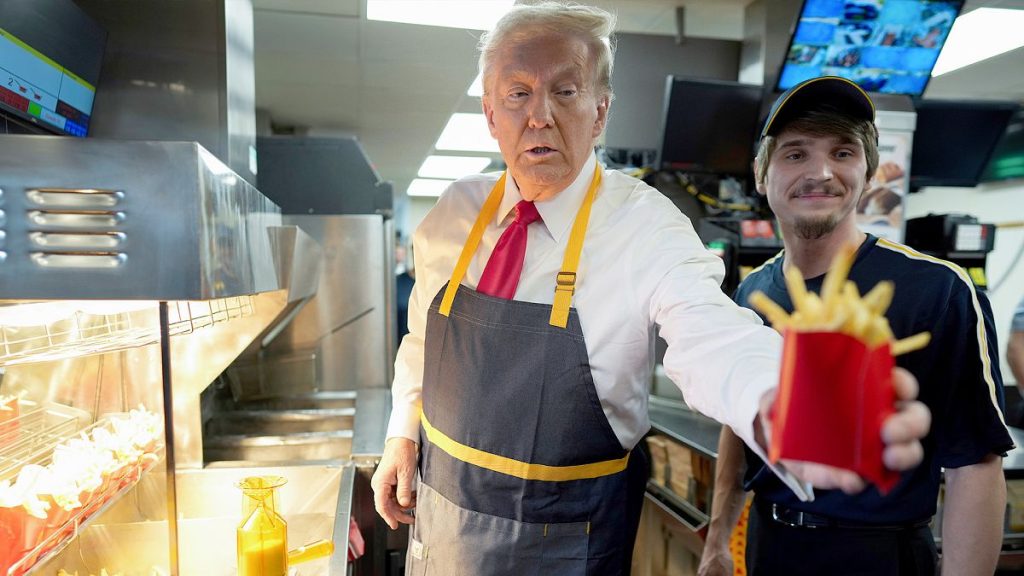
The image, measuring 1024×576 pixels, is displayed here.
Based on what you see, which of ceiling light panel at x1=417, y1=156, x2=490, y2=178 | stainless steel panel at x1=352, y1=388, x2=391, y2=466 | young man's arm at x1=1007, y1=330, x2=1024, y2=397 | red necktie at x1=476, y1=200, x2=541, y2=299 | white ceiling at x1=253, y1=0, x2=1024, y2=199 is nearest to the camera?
red necktie at x1=476, y1=200, x2=541, y2=299

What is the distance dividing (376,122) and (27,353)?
6.15 meters

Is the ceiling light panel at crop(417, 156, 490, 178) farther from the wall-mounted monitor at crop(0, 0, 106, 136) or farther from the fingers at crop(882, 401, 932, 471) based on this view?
the fingers at crop(882, 401, 932, 471)

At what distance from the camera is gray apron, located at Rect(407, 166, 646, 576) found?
119 cm

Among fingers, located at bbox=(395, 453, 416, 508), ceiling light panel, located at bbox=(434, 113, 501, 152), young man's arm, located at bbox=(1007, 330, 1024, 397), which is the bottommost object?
fingers, located at bbox=(395, 453, 416, 508)

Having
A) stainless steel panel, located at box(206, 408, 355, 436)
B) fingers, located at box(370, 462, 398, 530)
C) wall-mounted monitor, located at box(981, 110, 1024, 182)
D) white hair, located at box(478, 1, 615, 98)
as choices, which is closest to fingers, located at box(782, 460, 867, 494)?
white hair, located at box(478, 1, 615, 98)

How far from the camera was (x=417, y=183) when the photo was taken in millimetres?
11523

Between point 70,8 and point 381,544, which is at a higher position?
point 70,8

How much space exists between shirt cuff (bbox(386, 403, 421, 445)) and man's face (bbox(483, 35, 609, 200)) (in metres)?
0.62

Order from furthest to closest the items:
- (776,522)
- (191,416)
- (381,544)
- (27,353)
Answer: (381,544) < (191,416) < (776,522) < (27,353)

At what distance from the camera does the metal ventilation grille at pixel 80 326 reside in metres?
1.00

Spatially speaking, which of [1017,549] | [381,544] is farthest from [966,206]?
[381,544]

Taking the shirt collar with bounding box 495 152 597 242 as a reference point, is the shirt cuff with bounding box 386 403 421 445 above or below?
below

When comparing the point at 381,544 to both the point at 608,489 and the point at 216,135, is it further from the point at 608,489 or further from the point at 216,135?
the point at 216,135

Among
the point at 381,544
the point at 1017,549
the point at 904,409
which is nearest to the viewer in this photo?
the point at 904,409
